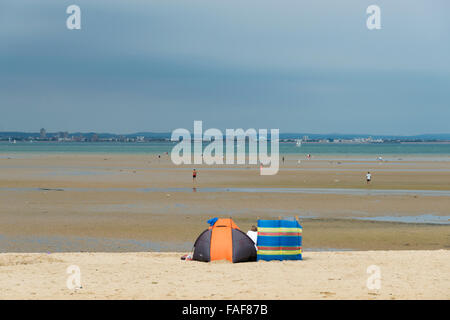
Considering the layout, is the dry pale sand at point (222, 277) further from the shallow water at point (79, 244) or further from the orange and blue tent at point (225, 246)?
the shallow water at point (79, 244)

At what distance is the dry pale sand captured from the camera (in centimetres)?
1308

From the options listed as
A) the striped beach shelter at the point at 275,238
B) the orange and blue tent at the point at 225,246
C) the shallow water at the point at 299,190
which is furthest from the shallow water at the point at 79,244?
the shallow water at the point at 299,190

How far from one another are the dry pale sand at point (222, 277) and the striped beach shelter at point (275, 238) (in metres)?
0.51

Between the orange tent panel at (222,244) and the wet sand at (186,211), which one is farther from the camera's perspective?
the wet sand at (186,211)

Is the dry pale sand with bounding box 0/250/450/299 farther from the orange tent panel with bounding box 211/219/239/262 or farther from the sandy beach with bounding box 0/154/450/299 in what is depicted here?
the orange tent panel with bounding box 211/219/239/262

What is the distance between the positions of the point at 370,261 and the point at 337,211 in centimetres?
1596

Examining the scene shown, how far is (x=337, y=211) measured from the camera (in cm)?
3322

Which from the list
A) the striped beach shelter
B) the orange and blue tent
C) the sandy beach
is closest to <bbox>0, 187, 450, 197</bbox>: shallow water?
the sandy beach

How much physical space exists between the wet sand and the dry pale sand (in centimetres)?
414

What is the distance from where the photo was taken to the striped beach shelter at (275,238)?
17.2 m

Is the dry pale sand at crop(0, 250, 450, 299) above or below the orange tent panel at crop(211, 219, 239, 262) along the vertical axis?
below

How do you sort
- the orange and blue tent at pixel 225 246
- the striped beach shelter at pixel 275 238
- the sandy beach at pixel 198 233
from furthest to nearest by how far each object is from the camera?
the striped beach shelter at pixel 275 238, the orange and blue tent at pixel 225 246, the sandy beach at pixel 198 233

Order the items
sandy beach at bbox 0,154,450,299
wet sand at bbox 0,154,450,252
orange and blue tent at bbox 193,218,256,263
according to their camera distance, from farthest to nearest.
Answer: wet sand at bbox 0,154,450,252 → orange and blue tent at bbox 193,218,256,263 → sandy beach at bbox 0,154,450,299

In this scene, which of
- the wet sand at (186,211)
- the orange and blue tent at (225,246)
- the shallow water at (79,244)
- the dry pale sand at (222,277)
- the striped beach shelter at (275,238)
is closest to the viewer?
the dry pale sand at (222,277)
